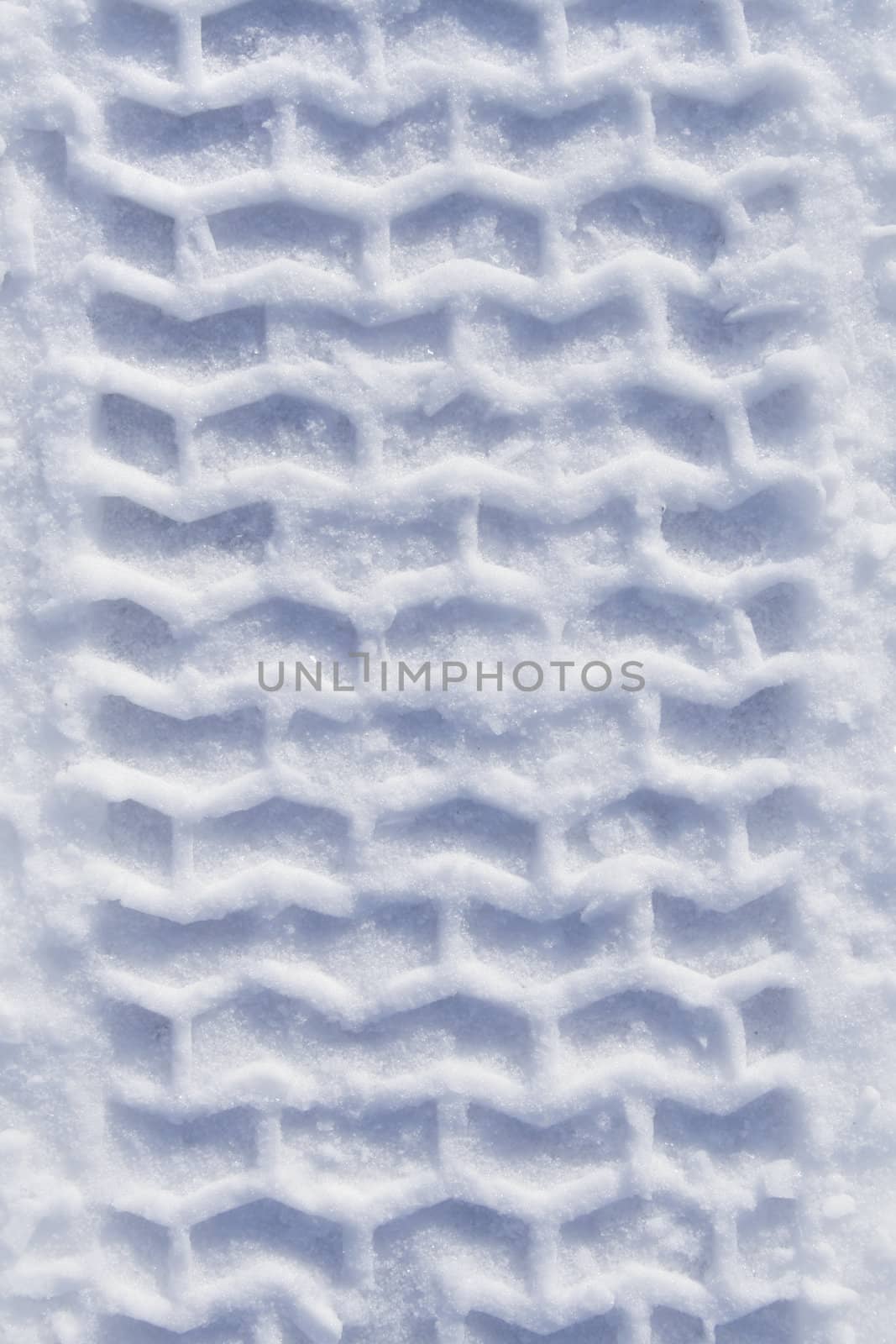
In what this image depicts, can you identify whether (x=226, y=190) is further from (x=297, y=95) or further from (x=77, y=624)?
(x=77, y=624)

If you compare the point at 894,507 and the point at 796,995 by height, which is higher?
the point at 894,507

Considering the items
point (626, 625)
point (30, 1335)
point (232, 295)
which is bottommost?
point (30, 1335)

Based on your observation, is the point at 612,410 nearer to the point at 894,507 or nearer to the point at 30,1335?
the point at 894,507

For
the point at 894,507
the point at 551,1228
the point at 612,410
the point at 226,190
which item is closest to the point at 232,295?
the point at 226,190

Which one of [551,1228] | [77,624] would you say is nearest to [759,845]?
[551,1228]

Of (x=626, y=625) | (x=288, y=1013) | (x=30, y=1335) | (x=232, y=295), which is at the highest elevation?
(x=232, y=295)

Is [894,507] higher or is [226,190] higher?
[226,190]
